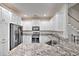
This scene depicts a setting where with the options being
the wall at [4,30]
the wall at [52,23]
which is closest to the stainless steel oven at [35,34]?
the wall at [52,23]

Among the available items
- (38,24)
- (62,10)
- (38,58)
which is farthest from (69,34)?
(38,58)

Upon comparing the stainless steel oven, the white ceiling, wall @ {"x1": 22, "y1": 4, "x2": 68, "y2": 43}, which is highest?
the white ceiling

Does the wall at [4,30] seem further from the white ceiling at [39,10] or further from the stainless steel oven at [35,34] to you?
the stainless steel oven at [35,34]

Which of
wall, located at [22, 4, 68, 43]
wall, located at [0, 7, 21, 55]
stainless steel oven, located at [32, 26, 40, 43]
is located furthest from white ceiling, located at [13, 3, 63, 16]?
wall, located at [0, 7, 21, 55]

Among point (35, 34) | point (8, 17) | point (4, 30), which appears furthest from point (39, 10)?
point (4, 30)

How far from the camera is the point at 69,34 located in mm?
2615

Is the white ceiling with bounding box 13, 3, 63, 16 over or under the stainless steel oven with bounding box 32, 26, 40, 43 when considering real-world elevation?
over

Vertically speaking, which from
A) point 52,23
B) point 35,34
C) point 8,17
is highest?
point 8,17

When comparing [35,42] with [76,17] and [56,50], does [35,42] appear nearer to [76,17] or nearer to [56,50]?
[56,50]

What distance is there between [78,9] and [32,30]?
1394mm

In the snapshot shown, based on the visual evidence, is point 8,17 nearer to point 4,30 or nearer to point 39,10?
point 4,30

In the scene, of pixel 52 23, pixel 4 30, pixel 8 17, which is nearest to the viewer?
pixel 4 30

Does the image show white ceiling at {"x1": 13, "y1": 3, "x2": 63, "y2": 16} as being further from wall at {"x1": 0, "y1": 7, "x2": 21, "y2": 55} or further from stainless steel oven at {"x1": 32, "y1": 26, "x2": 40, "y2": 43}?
wall at {"x1": 0, "y1": 7, "x2": 21, "y2": 55}

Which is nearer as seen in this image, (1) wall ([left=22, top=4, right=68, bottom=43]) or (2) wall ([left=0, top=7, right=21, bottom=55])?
(2) wall ([left=0, top=7, right=21, bottom=55])
